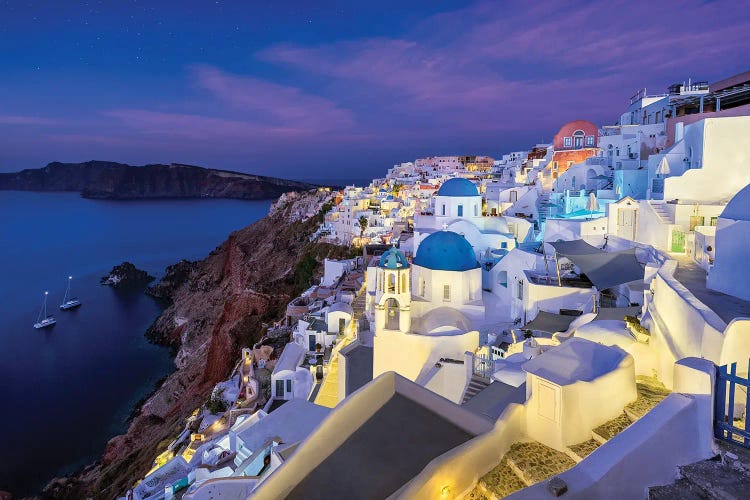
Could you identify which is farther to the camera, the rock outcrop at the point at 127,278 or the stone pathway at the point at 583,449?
the rock outcrop at the point at 127,278

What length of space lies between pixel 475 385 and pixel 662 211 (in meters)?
6.21

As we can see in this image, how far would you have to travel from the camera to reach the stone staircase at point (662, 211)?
10773 mm

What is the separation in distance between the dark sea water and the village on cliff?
31.4ft

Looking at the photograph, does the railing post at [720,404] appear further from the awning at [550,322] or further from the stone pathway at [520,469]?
the awning at [550,322]

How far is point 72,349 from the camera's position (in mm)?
34438

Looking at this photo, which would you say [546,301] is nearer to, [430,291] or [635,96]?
[430,291]

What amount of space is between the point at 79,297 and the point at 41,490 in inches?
1343

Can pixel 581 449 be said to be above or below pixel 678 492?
below

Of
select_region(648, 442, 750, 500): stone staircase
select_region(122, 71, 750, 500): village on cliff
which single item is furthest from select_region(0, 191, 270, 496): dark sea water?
select_region(648, 442, 750, 500): stone staircase

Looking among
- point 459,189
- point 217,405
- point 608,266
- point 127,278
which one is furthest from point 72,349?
point 608,266

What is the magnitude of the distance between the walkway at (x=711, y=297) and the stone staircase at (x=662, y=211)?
2.10 metres

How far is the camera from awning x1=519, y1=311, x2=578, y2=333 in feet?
33.6

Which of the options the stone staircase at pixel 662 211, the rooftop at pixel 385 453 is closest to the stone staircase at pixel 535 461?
the rooftop at pixel 385 453

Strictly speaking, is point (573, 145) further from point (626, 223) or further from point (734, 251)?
point (734, 251)
